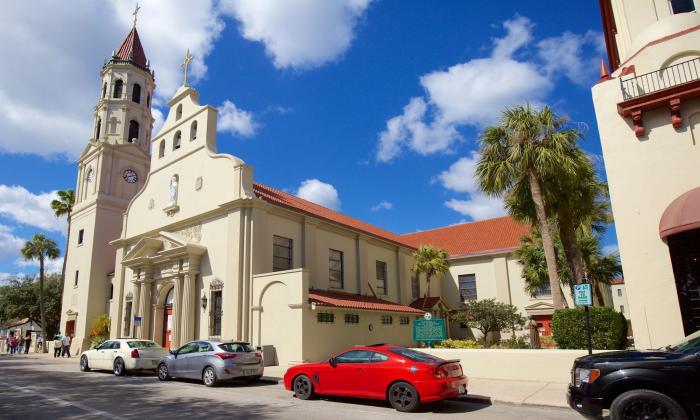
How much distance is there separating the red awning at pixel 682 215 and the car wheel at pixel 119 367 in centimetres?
1784

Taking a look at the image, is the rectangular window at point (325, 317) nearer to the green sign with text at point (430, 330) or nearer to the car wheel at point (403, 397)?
the green sign with text at point (430, 330)

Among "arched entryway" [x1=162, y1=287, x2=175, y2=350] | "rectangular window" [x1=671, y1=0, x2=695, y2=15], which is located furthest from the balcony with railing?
"arched entryway" [x1=162, y1=287, x2=175, y2=350]

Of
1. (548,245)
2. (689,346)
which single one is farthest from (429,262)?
(689,346)

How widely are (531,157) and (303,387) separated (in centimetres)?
1166

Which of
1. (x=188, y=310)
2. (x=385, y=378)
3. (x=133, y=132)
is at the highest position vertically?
(x=133, y=132)

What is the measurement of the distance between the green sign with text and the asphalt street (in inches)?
221

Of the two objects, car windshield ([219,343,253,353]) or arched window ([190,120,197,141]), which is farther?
arched window ([190,120,197,141])

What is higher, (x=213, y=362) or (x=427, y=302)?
(x=427, y=302)

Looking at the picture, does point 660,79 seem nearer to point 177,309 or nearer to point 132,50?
point 177,309

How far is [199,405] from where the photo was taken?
966 cm

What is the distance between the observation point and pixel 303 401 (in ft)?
34.3

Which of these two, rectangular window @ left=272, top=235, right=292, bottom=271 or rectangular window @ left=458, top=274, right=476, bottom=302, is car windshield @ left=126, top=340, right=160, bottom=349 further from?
rectangular window @ left=458, top=274, right=476, bottom=302

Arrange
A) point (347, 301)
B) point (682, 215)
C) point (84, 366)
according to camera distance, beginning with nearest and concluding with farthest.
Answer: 1. point (682, 215)
2. point (84, 366)
3. point (347, 301)

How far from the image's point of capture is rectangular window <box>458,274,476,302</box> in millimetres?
32594
